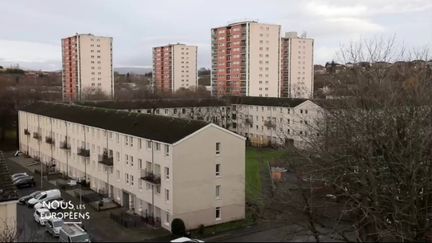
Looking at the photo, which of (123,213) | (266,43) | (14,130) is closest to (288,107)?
(266,43)

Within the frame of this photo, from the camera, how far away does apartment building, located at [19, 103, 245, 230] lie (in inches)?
641

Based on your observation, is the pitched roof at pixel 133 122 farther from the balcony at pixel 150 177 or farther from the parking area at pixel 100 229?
the parking area at pixel 100 229

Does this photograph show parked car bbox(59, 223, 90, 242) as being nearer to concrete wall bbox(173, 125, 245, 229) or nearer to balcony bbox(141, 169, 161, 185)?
balcony bbox(141, 169, 161, 185)

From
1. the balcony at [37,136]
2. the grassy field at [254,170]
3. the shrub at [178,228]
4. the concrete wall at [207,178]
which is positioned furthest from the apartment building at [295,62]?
the shrub at [178,228]

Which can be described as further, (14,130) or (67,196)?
(14,130)

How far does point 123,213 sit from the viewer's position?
712 inches

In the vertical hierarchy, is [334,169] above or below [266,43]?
below

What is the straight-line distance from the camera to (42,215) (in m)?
16.6

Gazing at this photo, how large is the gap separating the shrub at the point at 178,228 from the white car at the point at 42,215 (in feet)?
15.6

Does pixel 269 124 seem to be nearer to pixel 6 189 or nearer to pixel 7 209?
pixel 6 189

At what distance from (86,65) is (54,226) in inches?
1702

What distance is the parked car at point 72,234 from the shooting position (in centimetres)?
1389

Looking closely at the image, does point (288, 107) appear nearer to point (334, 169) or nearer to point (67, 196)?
point (67, 196)

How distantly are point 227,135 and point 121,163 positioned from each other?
18.0 feet
